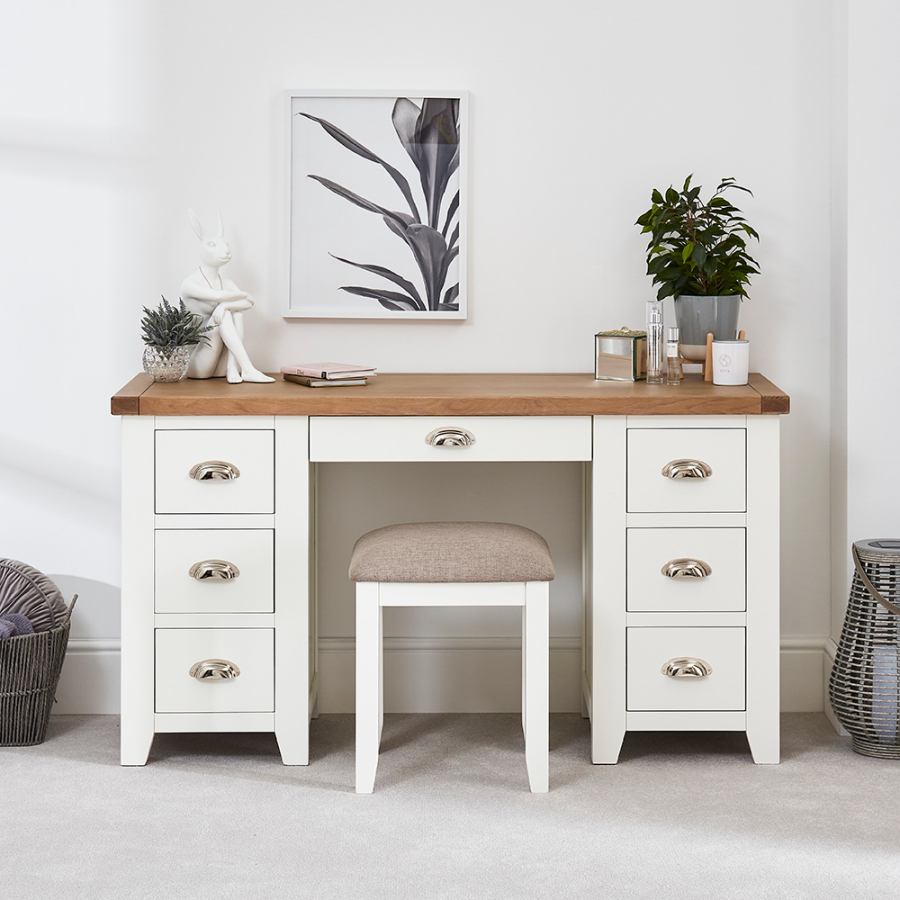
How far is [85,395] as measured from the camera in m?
2.68

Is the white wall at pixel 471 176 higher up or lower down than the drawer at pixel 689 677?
higher up

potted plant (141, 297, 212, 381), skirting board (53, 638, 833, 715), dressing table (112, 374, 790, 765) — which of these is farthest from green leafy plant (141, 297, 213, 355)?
skirting board (53, 638, 833, 715)

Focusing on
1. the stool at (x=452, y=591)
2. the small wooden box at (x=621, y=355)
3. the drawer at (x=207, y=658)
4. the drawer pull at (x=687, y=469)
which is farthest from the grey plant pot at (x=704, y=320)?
the drawer at (x=207, y=658)

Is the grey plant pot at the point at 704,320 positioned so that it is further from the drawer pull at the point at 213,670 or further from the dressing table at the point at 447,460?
the drawer pull at the point at 213,670

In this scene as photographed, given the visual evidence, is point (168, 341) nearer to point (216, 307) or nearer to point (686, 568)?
point (216, 307)

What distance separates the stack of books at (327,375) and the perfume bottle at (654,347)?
0.67m

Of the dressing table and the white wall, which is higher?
the white wall

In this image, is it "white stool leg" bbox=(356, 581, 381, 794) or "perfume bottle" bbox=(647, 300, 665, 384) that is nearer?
Result: "white stool leg" bbox=(356, 581, 381, 794)

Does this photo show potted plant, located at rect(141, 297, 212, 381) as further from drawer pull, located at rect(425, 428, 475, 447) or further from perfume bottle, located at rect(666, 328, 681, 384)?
perfume bottle, located at rect(666, 328, 681, 384)

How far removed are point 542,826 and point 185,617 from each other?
896 mm

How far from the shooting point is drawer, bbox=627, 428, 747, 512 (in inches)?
89.0

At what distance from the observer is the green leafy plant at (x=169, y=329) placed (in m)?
2.40

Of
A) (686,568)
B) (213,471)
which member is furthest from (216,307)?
(686,568)

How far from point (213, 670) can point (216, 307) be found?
2.82ft
